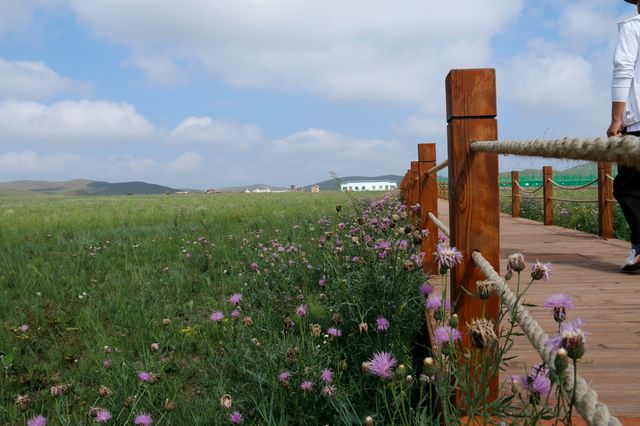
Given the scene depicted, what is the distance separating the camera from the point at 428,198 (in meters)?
4.63

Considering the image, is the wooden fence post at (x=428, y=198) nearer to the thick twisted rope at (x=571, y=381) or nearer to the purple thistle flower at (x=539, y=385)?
the thick twisted rope at (x=571, y=381)

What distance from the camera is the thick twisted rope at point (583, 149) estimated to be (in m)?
0.80

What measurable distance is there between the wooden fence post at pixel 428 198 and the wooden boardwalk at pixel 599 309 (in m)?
0.80

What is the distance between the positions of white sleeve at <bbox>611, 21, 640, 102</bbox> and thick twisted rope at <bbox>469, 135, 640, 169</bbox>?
2608 mm

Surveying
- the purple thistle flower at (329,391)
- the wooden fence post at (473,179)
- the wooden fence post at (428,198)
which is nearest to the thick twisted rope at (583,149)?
the wooden fence post at (473,179)

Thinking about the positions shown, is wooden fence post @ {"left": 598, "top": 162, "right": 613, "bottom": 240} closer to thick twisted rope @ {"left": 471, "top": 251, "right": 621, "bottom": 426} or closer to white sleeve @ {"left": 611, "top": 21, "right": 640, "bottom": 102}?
white sleeve @ {"left": 611, "top": 21, "right": 640, "bottom": 102}

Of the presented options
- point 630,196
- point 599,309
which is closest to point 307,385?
point 599,309

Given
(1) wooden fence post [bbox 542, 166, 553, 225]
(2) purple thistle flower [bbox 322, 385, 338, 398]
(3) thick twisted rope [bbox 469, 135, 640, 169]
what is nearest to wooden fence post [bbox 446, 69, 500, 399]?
(3) thick twisted rope [bbox 469, 135, 640, 169]

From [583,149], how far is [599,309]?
254cm

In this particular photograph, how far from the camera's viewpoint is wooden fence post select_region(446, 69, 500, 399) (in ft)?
Result: 5.80

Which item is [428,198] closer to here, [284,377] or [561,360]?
[284,377]

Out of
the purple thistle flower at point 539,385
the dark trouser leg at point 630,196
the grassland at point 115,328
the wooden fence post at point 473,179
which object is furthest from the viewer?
the dark trouser leg at point 630,196

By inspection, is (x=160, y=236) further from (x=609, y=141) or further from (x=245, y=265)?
(x=609, y=141)

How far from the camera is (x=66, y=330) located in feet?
12.6
